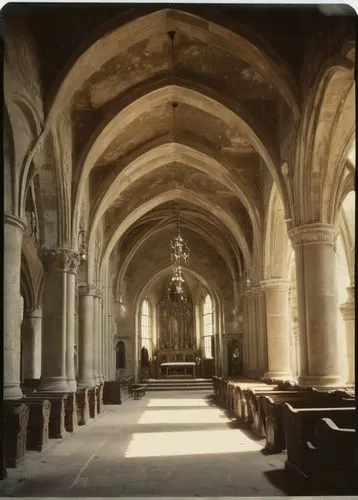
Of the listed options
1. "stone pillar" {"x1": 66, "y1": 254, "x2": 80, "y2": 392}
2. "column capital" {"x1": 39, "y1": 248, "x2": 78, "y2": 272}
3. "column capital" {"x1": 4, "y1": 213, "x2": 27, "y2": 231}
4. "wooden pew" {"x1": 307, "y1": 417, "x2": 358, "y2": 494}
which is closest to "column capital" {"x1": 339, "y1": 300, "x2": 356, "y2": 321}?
"stone pillar" {"x1": 66, "y1": 254, "x2": 80, "y2": 392}

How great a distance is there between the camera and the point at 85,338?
73.6ft

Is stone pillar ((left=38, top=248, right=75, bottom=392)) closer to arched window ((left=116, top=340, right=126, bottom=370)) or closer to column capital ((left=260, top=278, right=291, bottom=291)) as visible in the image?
column capital ((left=260, top=278, right=291, bottom=291))

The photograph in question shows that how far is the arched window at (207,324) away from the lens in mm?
40744

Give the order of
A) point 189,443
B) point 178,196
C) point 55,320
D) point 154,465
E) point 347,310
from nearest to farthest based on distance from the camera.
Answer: point 154,465, point 189,443, point 55,320, point 347,310, point 178,196

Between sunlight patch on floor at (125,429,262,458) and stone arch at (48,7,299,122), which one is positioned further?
stone arch at (48,7,299,122)

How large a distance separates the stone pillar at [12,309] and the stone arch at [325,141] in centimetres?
667

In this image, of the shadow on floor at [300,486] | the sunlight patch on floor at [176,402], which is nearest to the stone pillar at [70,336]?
the sunlight patch on floor at [176,402]

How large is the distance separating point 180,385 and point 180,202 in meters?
9.95

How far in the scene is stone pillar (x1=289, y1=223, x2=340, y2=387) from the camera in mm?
14117

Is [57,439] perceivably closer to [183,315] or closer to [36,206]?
[36,206]

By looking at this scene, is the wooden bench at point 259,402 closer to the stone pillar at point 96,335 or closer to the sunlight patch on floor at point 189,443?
the sunlight patch on floor at point 189,443

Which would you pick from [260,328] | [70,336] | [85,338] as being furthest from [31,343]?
[70,336]

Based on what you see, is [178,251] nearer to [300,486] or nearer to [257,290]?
[257,290]

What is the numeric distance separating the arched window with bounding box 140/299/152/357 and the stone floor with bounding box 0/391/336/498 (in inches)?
992
